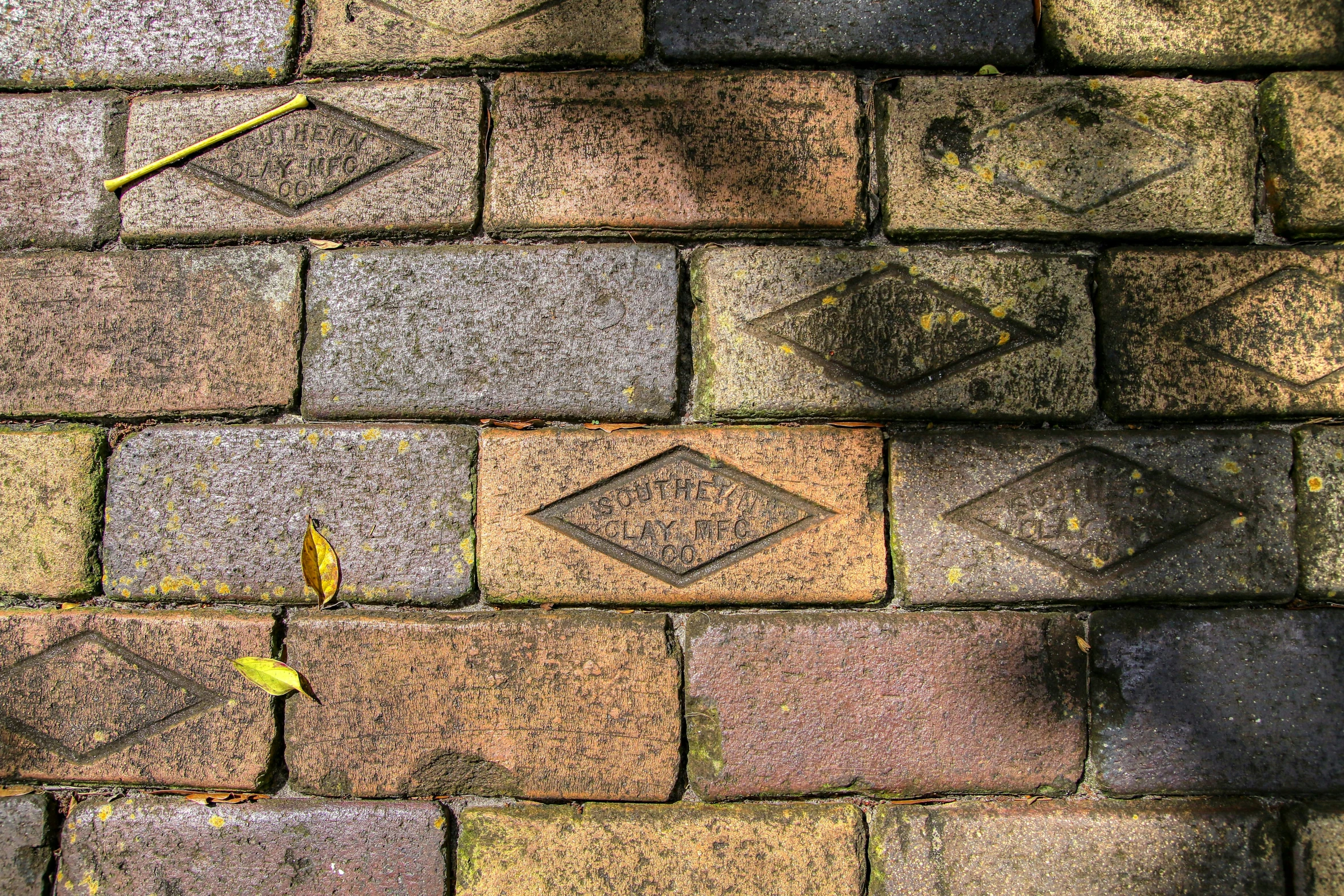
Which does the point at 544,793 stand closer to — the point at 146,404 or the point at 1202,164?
the point at 146,404

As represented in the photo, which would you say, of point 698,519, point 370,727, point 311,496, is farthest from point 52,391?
point 698,519

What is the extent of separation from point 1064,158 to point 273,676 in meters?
1.71

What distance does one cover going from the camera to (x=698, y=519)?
3.93 ft

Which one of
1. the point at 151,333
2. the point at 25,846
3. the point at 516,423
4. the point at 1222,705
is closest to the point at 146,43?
the point at 151,333

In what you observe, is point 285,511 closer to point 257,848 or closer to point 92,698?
point 92,698

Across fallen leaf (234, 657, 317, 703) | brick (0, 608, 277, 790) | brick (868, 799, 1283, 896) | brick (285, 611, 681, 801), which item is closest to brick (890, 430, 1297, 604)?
brick (868, 799, 1283, 896)

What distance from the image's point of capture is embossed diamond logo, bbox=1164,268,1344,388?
1215 millimetres

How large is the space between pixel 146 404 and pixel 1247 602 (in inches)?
79.9

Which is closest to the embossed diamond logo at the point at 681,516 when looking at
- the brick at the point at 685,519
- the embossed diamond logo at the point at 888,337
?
the brick at the point at 685,519

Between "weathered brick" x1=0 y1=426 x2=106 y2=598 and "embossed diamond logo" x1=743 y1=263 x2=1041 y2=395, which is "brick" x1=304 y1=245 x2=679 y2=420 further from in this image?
"weathered brick" x1=0 y1=426 x2=106 y2=598

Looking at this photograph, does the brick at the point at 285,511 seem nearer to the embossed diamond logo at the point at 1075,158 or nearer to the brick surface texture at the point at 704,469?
the brick surface texture at the point at 704,469

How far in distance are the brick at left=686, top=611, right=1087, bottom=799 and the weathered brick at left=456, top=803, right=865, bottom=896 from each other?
0.18ft

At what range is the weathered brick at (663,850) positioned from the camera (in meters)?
1.16

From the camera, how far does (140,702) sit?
48.0 inches
